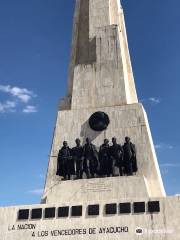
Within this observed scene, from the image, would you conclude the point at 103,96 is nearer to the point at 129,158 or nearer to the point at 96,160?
the point at 96,160

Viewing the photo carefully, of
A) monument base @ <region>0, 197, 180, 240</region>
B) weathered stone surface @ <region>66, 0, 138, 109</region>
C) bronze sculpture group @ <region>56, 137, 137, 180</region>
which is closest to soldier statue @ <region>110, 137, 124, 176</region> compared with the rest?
bronze sculpture group @ <region>56, 137, 137, 180</region>

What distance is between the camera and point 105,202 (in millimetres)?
15281

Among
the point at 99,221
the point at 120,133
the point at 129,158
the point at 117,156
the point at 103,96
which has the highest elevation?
the point at 103,96

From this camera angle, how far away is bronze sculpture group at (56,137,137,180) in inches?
680

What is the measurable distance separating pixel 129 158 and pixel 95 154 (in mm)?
1563

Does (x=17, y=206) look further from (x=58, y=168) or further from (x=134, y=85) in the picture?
(x=134, y=85)

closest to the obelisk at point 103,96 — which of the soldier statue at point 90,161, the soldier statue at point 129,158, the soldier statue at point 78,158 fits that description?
the soldier statue at point 129,158

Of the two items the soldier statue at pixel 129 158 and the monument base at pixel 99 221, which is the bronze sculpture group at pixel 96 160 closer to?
the soldier statue at pixel 129 158

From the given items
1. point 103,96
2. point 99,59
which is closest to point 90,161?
point 103,96

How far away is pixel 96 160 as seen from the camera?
57.9 ft

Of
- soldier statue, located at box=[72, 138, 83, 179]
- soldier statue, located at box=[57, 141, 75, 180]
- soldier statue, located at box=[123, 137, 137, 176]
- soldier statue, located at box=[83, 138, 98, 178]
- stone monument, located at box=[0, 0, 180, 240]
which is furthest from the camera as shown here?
soldier statue, located at box=[57, 141, 75, 180]

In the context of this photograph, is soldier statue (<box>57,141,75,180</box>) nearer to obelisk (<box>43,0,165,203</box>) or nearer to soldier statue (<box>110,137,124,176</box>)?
obelisk (<box>43,0,165,203</box>)

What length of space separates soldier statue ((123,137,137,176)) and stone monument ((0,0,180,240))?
0.17 ft

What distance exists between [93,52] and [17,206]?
9.47 m
